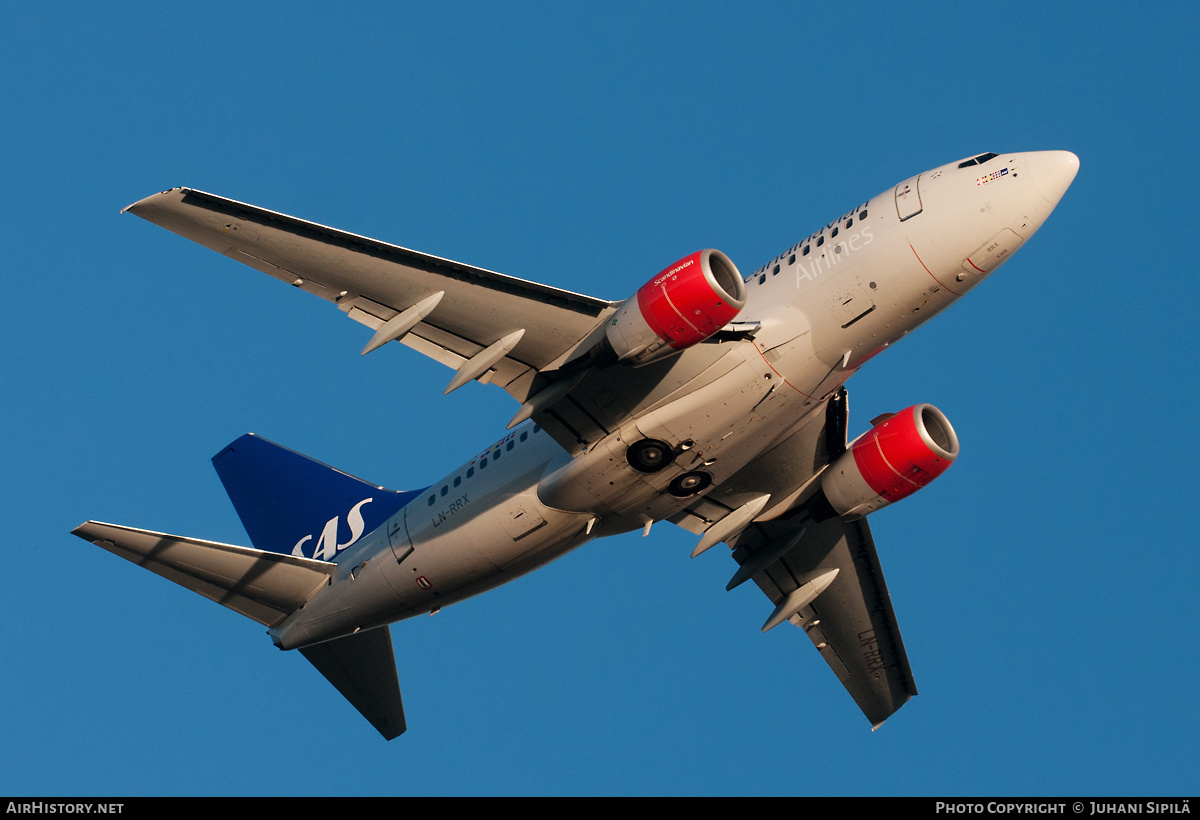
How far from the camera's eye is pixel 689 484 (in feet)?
94.1

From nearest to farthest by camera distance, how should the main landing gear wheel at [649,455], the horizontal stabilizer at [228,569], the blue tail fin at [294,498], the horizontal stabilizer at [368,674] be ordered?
1. the main landing gear wheel at [649,455]
2. the horizontal stabilizer at [228,569]
3. the blue tail fin at [294,498]
4. the horizontal stabilizer at [368,674]

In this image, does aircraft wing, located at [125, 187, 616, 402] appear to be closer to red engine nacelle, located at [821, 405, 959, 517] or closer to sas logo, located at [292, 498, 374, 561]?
red engine nacelle, located at [821, 405, 959, 517]

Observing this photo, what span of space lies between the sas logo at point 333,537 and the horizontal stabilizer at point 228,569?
157 cm

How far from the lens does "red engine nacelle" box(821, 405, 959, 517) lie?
29.1 metres

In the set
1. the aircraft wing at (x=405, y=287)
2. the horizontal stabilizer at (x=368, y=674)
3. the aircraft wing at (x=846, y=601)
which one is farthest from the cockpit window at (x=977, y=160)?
the horizontal stabilizer at (x=368, y=674)

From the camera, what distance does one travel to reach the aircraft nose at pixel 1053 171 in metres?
25.4

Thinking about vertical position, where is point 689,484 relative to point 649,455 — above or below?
below

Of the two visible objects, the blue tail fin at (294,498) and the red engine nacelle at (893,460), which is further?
the blue tail fin at (294,498)

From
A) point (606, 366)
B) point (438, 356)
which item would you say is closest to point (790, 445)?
point (606, 366)

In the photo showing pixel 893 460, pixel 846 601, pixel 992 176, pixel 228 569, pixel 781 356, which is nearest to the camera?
pixel 992 176

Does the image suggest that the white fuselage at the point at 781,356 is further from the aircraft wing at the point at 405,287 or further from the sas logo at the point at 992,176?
the aircraft wing at the point at 405,287

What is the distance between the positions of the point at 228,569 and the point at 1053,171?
22265 mm

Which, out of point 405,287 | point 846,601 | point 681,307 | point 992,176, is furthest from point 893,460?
point 405,287

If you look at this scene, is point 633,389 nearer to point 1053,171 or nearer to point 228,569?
point 1053,171
